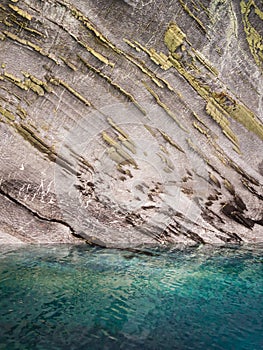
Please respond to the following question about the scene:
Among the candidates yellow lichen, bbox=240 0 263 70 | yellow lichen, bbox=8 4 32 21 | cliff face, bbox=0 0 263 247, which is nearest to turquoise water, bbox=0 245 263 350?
cliff face, bbox=0 0 263 247

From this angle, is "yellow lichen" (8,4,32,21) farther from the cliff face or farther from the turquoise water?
the turquoise water

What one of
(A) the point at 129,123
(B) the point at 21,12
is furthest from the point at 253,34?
(B) the point at 21,12

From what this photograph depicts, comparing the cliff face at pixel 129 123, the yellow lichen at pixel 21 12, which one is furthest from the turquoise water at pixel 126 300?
the yellow lichen at pixel 21 12

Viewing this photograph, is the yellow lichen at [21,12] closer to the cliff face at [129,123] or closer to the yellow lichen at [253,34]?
the cliff face at [129,123]

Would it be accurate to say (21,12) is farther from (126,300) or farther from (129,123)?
(126,300)

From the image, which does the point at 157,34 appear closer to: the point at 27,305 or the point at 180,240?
the point at 180,240
